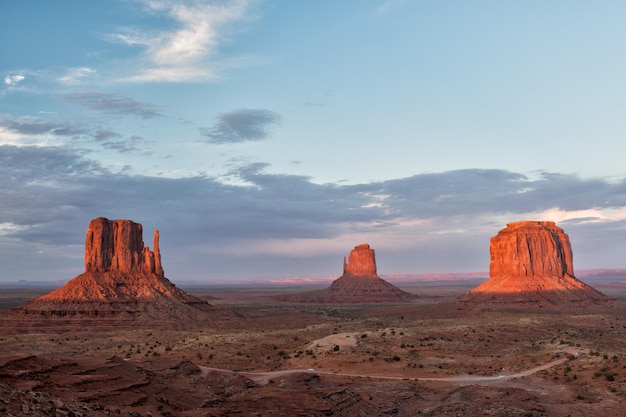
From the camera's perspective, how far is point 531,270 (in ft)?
397

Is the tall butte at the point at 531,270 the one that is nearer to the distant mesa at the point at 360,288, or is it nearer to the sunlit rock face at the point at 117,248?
the distant mesa at the point at 360,288

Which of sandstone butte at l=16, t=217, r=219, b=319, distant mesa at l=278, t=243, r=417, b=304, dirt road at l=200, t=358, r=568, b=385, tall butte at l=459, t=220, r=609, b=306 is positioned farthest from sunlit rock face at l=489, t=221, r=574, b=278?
dirt road at l=200, t=358, r=568, b=385

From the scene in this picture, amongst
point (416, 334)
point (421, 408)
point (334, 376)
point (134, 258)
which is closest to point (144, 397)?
point (421, 408)

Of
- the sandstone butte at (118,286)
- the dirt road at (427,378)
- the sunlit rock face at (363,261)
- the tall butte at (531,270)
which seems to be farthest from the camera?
the sunlit rock face at (363,261)

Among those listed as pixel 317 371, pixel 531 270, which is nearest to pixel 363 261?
pixel 531 270

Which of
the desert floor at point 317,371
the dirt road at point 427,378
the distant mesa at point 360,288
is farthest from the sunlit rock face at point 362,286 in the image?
the dirt road at point 427,378

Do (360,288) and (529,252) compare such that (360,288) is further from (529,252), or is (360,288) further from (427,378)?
(427,378)

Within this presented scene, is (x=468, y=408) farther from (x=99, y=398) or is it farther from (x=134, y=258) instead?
(x=134, y=258)

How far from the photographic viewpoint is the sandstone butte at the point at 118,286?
91.6m

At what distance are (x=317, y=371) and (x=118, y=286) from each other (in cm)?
5990

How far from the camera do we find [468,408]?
3331cm

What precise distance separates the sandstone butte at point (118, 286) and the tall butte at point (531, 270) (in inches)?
2311

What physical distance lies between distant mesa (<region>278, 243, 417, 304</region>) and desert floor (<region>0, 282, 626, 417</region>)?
93831mm

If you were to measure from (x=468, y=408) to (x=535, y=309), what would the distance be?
259ft
